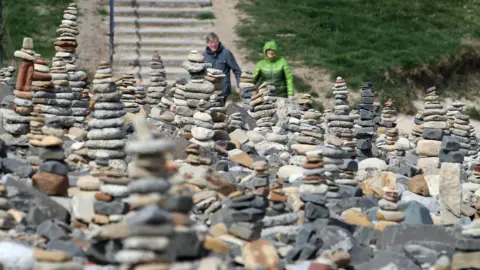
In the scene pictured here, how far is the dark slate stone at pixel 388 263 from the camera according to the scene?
10172mm

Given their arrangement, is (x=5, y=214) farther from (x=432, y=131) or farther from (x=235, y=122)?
(x=235, y=122)

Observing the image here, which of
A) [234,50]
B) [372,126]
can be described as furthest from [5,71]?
[234,50]

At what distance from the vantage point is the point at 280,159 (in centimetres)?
1606

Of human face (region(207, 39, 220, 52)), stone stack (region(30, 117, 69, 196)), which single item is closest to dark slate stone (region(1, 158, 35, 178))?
stone stack (region(30, 117, 69, 196))

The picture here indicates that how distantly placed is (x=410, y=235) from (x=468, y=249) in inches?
39.7

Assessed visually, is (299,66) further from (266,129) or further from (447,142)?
(447,142)

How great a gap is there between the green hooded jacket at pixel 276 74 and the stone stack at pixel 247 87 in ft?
1.58

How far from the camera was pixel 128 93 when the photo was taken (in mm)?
18312

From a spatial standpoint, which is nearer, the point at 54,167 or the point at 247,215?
the point at 247,215

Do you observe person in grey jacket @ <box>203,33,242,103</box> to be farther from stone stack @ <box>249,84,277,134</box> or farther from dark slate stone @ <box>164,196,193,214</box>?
dark slate stone @ <box>164,196,193,214</box>

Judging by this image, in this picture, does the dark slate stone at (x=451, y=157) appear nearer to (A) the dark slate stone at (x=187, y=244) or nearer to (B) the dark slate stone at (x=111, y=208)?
(B) the dark slate stone at (x=111, y=208)

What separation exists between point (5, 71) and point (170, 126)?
20.2 ft

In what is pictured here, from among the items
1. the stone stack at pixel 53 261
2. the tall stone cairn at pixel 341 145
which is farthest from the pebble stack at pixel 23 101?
the stone stack at pixel 53 261

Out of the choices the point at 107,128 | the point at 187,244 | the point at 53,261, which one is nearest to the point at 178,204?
the point at 187,244
